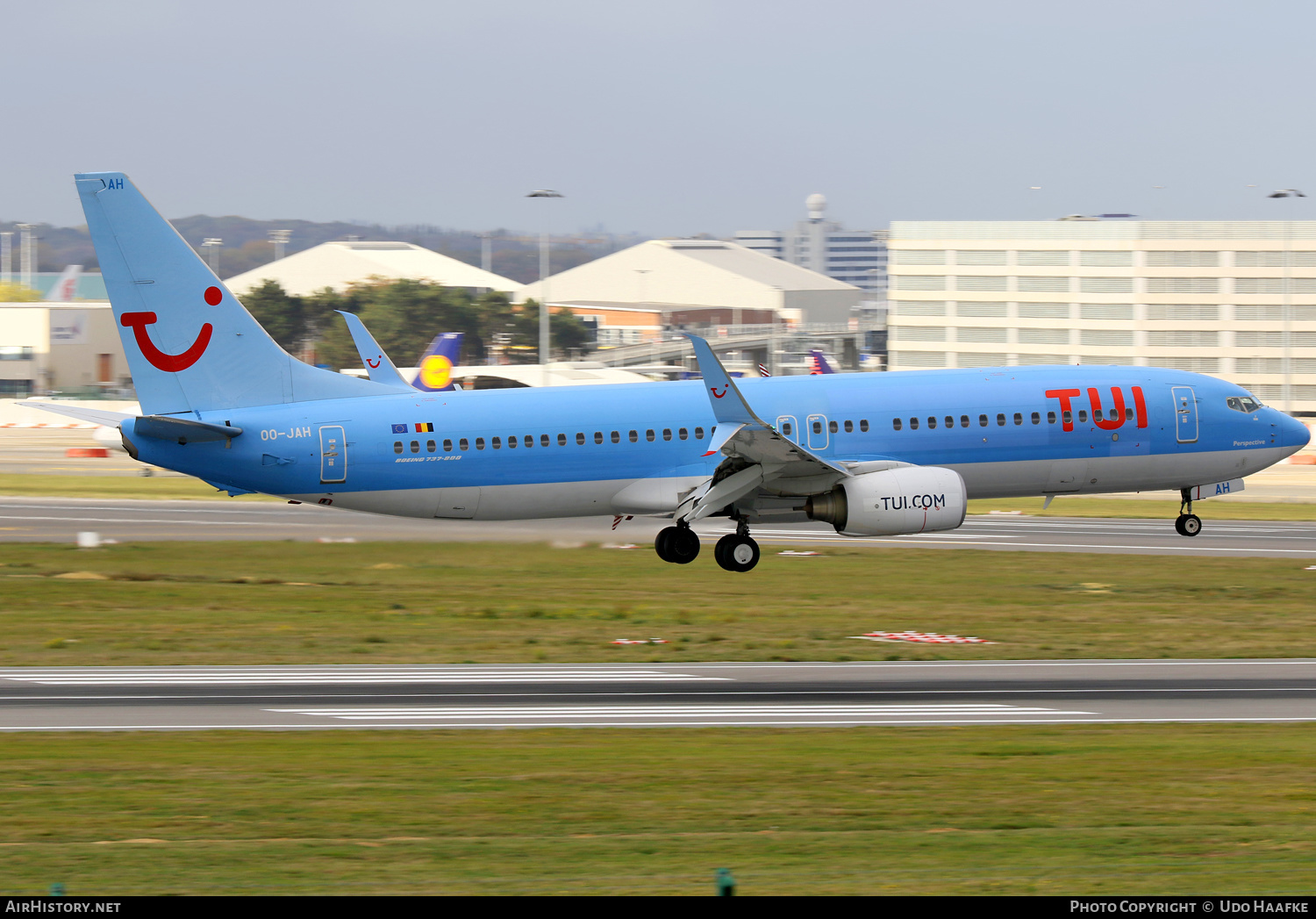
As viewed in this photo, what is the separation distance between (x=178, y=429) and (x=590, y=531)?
1344 cm

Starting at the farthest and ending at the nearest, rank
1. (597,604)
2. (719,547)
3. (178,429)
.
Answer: (719,547)
(597,604)
(178,429)

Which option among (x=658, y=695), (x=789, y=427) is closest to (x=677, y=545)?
(x=789, y=427)

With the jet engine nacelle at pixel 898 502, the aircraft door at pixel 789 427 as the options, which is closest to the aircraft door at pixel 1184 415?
the jet engine nacelle at pixel 898 502

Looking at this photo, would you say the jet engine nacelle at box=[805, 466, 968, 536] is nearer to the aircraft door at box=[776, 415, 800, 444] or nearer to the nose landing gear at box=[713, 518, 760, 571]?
the aircraft door at box=[776, 415, 800, 444]

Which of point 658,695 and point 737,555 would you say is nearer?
point 658,695

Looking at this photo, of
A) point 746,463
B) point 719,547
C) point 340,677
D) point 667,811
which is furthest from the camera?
point 719,547

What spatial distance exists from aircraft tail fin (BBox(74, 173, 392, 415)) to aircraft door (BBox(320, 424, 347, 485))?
1.48 metres

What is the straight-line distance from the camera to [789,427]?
128ft

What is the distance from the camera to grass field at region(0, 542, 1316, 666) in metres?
33.4

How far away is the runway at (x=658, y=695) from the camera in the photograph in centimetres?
2594

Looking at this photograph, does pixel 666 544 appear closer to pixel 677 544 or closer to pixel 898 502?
pixel 677 544

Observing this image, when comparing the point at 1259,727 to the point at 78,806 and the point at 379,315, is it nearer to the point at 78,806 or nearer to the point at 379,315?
the point at 78,806

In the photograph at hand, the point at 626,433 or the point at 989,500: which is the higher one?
the point at 626,433

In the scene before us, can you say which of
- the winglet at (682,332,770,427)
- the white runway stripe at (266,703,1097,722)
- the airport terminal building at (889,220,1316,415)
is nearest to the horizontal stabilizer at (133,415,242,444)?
A: the white runway stripe at (266,703,1097,722)
